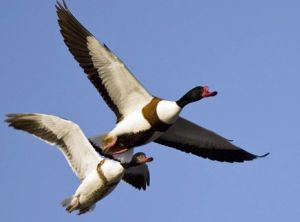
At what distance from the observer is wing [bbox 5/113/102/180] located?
14836mm

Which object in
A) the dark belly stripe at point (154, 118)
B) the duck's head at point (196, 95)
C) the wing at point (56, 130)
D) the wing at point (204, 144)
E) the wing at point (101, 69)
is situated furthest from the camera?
the wing at point (204, 144)

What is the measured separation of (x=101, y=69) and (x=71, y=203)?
7.16ft

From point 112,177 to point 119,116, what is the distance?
52.0 inches

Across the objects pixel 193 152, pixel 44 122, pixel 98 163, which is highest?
pixel 44 122

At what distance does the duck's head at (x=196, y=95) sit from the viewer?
15164mm

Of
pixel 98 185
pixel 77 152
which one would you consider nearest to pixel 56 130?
pixel 77 152

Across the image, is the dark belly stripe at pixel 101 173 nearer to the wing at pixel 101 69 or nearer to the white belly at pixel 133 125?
the white belly at pixel 133 125

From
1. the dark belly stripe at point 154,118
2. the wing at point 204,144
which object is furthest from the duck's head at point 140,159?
Result: the wing at point 204,144

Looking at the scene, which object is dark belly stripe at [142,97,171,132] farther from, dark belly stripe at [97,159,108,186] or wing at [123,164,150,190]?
wing at [123,164,150,190]

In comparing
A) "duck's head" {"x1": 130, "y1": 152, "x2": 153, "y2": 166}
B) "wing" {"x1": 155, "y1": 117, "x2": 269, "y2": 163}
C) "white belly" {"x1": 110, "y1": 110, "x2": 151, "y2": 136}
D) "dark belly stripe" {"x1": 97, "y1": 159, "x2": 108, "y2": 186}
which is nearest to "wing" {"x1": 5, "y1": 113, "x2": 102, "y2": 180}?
"dark belly stripe" {"x1": 97, "y1": 159, "x2": 108, "y2": 186}

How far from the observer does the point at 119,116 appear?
1566 centimetres

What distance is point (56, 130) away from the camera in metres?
14.9

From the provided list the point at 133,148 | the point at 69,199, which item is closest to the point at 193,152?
the point at 133,148

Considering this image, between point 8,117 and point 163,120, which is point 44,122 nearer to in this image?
point 8,117
